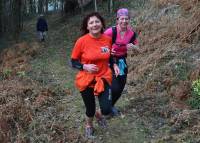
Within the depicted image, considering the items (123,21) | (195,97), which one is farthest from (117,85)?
(195,97)

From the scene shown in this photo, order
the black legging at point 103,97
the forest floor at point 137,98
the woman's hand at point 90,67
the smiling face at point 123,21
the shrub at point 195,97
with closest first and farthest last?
the woman's hand at point 90,67 → the black legging at point 103,97 → the smiling face at point 123,21 → the forest floor at point 137,98 → the shrub at point 195,97

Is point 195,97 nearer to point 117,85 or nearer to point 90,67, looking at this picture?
point 117,85

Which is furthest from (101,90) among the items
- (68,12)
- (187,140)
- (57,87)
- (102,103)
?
(68,12)

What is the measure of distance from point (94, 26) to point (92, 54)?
1.33ft

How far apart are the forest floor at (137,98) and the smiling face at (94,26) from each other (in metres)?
1.80

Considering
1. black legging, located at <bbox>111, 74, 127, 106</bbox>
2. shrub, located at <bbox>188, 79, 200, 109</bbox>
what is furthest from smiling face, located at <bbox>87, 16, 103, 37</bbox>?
shrub, located at <bbox>188, 79, 200, 109</bbox>

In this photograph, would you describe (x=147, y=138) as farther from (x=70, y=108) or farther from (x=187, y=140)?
(x=70, y=108)

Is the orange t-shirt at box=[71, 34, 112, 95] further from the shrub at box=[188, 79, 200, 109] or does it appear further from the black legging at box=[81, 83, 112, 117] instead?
the shrub at box=[188, 79, 200, 109]

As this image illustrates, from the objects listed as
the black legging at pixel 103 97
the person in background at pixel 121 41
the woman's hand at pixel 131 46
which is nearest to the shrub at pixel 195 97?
the person in background at pixel 121 41

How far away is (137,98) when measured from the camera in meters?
9.88

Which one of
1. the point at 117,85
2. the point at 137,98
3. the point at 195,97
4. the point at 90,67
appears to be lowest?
the point at 137,98

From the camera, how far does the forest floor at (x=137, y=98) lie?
789 centimetres

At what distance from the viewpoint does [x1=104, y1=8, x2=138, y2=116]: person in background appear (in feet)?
24.3

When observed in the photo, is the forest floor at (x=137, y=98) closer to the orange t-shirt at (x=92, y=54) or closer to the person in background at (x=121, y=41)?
the person in background at (x=121, y=41)
